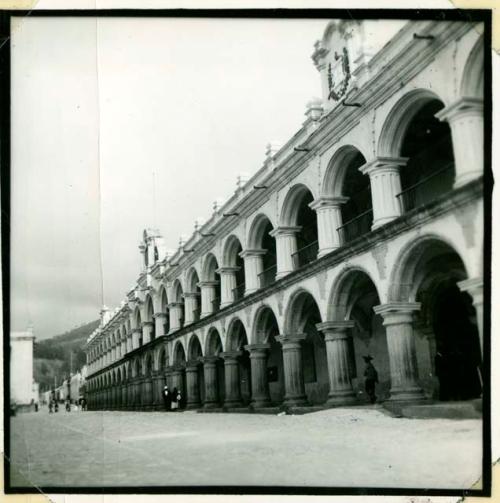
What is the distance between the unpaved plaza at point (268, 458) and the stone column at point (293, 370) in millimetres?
6858

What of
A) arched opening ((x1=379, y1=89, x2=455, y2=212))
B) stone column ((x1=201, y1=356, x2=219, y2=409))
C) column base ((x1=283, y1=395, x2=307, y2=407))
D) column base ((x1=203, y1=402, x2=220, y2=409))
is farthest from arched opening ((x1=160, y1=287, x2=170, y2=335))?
arched opening ((x1=379, y1=89, x2=455, y2=212))

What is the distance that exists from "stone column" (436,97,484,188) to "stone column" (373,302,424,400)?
13.0 feet

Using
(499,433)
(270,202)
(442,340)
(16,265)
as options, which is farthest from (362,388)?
(16,265)

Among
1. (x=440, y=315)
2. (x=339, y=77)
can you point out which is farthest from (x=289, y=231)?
(x=440, y=315)

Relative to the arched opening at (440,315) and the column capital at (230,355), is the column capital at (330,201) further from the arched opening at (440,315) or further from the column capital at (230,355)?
the column capital at (230,355)

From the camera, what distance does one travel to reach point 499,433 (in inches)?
386

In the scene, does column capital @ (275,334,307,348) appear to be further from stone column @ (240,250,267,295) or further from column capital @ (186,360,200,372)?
column capital @ (186,360,200,372)

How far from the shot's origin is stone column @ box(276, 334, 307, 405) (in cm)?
1970

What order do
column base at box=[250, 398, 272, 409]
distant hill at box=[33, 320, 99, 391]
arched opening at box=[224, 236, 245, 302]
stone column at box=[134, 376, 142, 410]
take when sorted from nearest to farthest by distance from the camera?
distant hill at box=[33, 320, 99, 391] → column base at box=[250, 398, 272, 409] → arched opening at box=[224, 236, 245, 302] → stone column at box=[134, 376, 142, 410]

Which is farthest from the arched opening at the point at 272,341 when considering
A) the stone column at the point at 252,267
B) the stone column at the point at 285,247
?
the stone column at the point at 285,247

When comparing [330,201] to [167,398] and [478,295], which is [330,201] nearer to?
[478,295]

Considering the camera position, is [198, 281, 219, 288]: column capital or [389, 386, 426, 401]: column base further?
[198, 281, 219, 288]: column capital

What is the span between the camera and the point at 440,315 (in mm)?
17141

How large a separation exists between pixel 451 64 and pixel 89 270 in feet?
24.8
